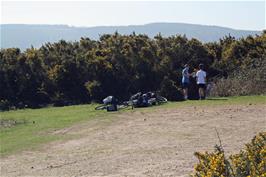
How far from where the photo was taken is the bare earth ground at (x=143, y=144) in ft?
35.2

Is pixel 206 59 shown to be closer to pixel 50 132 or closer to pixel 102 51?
pixel 102 51

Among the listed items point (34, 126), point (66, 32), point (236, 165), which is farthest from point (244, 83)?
point (66, 32)

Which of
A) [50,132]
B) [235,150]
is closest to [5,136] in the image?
[50,132]

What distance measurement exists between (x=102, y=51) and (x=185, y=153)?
640 inches

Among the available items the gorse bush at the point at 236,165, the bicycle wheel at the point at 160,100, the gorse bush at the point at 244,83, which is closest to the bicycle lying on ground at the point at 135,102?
the bicycle wheel at the point at 160,100

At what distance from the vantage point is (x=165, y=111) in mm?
18734

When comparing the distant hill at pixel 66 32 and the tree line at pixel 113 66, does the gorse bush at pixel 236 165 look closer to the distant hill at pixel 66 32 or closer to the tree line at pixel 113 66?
the tree line at pixel 113 66

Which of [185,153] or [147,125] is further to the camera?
[147,125]

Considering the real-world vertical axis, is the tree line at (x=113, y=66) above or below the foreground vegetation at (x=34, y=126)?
above

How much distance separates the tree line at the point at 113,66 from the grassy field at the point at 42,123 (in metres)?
4.14

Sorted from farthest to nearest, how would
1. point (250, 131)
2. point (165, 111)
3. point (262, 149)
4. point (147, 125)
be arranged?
1. point (165, 111)
2. point (147, 125)
3. point (250, 131)
4. point (262, 149)

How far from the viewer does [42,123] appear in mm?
18609

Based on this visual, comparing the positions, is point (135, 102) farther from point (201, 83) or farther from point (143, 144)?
point (143, 144)

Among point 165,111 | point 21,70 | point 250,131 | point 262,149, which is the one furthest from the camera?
point 21,70
